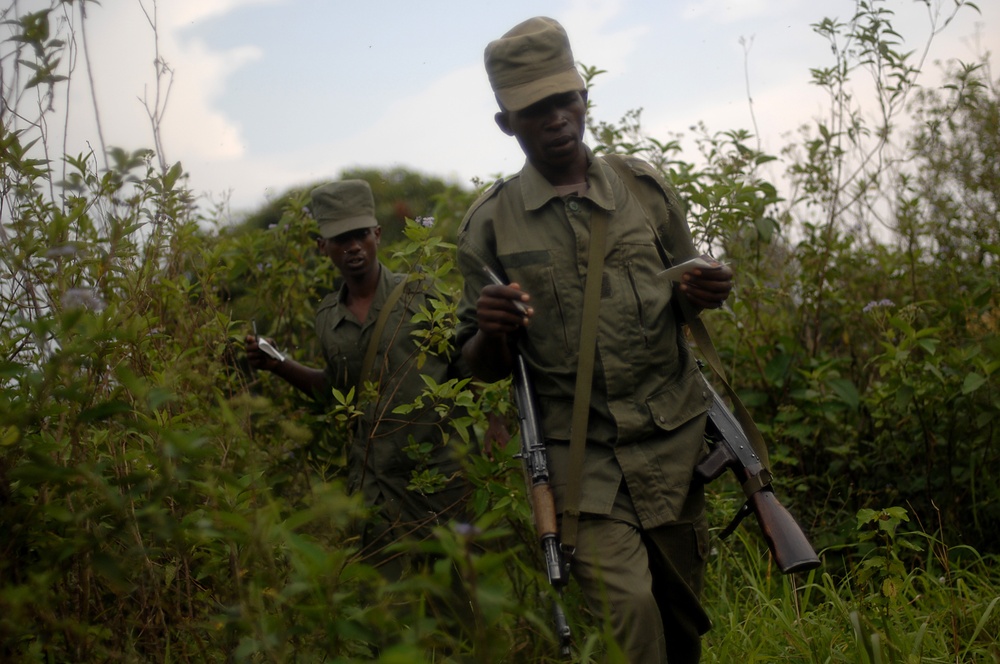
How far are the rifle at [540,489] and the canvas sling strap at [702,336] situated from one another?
1.73ft

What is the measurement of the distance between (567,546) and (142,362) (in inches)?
50.1

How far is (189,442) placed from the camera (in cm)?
184

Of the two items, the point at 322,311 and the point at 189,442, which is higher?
the point at 322,311

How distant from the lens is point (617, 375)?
9.79 feet

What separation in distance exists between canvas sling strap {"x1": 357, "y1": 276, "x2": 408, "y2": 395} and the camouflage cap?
1.45m

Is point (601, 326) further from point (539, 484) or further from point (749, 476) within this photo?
point (749, 476)

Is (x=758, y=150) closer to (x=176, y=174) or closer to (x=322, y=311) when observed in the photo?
(x=322, y=311)

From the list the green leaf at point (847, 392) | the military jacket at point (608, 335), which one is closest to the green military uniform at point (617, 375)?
the military jacket at point (608, 335)

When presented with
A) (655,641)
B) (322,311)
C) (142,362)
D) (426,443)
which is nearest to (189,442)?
(142,362)

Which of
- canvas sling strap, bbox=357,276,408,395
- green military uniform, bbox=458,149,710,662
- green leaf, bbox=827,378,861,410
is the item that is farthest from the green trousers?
green leaf, bbox=827,378,861,410

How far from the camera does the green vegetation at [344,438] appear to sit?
6.40 ft

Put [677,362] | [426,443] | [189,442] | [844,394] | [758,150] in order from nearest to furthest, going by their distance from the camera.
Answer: [189,442], [677,362], [426,443], [844,394], [758,150]

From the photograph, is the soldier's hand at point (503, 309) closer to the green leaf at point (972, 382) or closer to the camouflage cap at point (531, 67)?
the camouflage cap at point (531, 67)

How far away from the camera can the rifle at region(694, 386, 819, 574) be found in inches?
116
